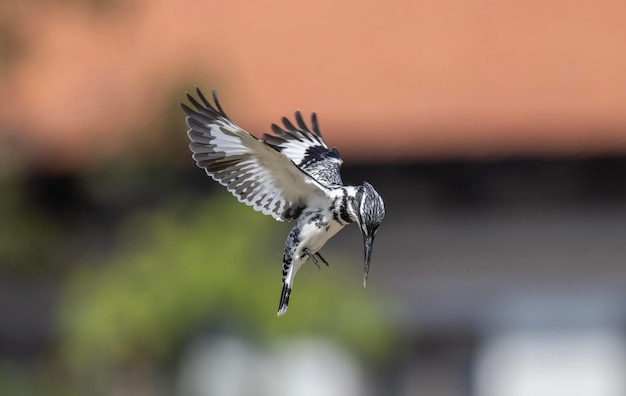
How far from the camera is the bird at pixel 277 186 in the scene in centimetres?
105

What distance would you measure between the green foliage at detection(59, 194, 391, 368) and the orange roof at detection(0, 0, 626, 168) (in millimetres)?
1033

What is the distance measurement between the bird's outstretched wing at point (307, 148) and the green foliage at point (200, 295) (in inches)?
87.3

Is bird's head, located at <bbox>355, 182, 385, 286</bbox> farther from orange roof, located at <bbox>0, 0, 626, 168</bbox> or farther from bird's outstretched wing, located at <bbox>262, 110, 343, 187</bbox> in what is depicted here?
orange roof, located at <bbox>0, 0, 626, 168</bbox>

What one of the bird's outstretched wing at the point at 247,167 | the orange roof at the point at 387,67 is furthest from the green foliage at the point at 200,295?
the bird's outstretched wing at the point at 247,167

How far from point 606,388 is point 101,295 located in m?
3.09

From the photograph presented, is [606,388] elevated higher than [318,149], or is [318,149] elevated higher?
[606,388]

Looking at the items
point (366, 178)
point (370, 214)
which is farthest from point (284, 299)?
point (366, 178)

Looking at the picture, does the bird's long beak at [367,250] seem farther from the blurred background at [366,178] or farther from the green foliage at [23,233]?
the green foliage at [23,233]

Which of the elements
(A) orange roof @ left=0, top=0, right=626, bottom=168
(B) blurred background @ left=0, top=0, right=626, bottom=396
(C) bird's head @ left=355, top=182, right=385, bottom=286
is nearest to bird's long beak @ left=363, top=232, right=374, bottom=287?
(C) bird's head @ left=355, top=182, right=385, bottom=286

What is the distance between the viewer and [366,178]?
18.0ft

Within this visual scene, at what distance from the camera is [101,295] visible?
4.15 m

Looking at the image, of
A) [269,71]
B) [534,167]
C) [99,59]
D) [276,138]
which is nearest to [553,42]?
[534,167]

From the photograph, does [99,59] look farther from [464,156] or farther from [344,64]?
[464,156]

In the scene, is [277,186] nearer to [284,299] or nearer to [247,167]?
[247,167]
